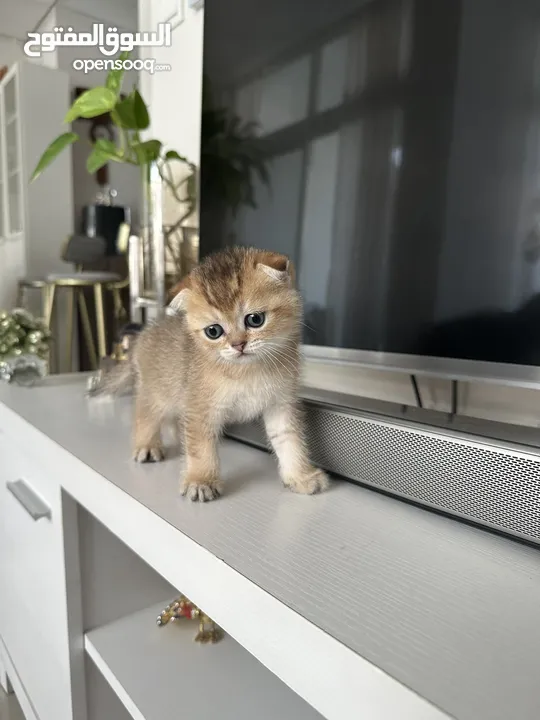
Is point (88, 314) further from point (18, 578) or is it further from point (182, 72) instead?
point (18, 578)

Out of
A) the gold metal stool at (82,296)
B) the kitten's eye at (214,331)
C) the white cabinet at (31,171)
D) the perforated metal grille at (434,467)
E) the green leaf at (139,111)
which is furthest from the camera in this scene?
the white cabinet at (31,171)

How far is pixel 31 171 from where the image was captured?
2.47m

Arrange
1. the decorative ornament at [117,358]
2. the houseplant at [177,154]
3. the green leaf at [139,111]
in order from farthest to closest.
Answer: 1. the green leaf at [139,111]
2. the decorative ornament at [117,358]
3. the houseplant at [177,154]

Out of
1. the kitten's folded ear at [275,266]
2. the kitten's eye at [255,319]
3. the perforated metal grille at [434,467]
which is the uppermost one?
the kitten's folded ear at [275,266]

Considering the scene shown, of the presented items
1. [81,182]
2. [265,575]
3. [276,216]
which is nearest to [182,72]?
[276,216]

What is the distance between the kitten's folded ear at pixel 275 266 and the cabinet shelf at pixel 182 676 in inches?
19.9

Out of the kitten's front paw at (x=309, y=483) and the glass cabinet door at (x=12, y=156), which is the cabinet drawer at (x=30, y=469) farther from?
the glass cabinet door at (x=12, y=156)

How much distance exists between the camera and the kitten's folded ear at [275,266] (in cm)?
53

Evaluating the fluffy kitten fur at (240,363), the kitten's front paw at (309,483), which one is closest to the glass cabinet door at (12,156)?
the fluffy kitten fur at (240,363)

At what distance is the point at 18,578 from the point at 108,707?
→ 0.31 meters

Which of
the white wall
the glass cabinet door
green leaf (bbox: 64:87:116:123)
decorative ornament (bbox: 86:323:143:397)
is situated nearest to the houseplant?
green leaf (bbox: 64:87:116:123)

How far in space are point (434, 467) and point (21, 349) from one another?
1.10m

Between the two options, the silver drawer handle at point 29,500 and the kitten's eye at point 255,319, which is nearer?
the kitten's eye at point 255,319

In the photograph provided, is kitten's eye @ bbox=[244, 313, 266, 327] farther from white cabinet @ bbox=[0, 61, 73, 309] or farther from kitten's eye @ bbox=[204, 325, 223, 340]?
white cabinet @ bbox=[0, 61, 73, 309]
